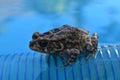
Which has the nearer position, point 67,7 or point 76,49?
point 76,49

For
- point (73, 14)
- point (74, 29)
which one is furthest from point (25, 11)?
point (74, 29)

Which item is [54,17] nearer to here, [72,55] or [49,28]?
[49,28]

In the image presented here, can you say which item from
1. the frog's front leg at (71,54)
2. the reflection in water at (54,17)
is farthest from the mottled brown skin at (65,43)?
the reflection in water at (54,17)

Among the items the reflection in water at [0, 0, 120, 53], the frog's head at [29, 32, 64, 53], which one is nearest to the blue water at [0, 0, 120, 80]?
the reflection in water at [0, 0, 120, 53]

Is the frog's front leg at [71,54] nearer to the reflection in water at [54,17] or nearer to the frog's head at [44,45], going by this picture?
the frog's head at [44,45]

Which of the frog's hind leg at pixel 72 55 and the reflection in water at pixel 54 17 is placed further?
the reflection in water at pixel 54 17

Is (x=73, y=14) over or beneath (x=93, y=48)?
over

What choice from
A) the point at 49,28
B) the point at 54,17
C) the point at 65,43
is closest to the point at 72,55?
the point at 65,43

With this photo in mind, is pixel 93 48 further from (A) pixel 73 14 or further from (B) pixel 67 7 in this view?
(B) pixel 67 7
